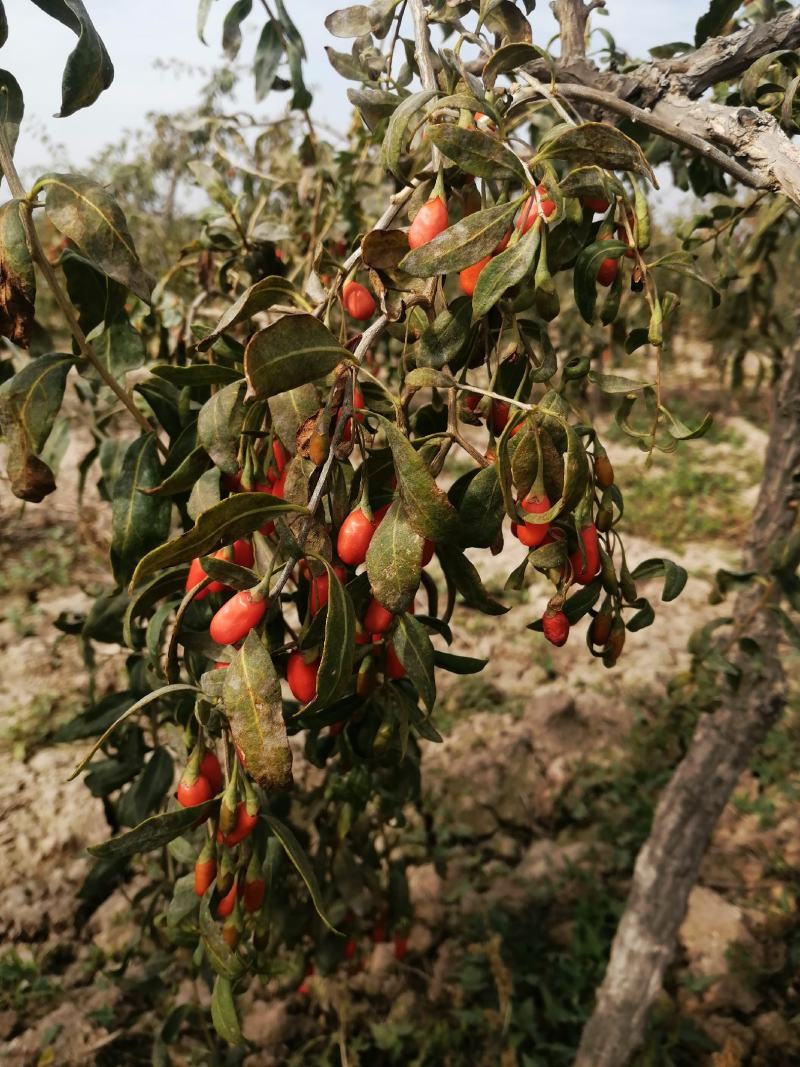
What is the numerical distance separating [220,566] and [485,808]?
241 centimetres

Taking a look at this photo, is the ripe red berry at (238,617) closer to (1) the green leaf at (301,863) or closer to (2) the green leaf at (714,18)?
(1) the green leaf at (301,863)

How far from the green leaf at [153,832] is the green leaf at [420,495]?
12.5 inches


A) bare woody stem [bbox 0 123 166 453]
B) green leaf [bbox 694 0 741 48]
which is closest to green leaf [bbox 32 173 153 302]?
bare woody stem [bbox 0 123 166 453]

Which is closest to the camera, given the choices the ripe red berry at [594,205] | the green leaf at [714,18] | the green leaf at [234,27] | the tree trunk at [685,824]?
the ripe red berry at [594,205]

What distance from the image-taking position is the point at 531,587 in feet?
14.2

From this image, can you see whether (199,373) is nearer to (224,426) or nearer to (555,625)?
(224,426)

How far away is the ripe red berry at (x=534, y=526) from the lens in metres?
0.64

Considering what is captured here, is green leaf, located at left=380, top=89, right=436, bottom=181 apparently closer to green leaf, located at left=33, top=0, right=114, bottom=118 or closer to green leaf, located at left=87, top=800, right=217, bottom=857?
green leaf, located at left=33, top=0, right=114, bottom=118

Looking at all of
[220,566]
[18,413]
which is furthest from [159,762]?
[220,566]

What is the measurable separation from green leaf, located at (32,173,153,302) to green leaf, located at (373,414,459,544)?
1.00ft

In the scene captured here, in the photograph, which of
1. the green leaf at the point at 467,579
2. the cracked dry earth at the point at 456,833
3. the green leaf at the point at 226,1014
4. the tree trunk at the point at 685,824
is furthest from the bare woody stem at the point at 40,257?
the tree trunk at the point at 685,824

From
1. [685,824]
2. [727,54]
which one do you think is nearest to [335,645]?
[727,54]

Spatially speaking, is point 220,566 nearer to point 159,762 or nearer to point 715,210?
A: point 159,762

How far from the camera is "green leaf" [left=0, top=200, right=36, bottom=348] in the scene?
2.29ft
